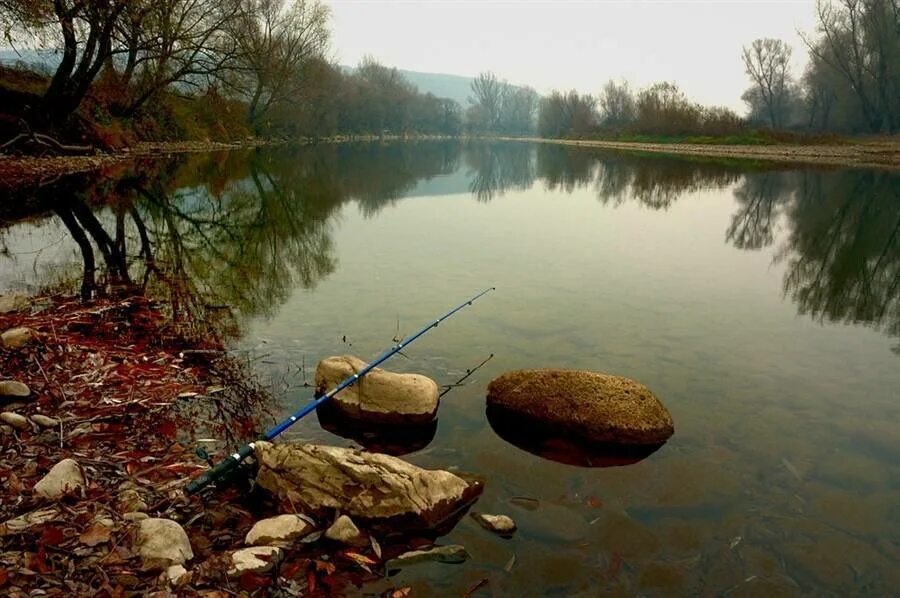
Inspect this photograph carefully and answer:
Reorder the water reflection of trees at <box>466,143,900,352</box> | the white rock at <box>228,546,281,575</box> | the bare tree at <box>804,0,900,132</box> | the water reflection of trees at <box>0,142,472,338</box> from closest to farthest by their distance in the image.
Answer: the white rock at <box>228,546,281,575</box> → the water reflection of trees at <box>0,142,472,338</box> → the water reflection of trees at <box>466,143,900,352</box> → the bare tree at <box>804,0,900,132</box>

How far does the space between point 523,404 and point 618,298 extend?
15.6 feet

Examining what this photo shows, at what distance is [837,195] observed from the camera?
2408 cm

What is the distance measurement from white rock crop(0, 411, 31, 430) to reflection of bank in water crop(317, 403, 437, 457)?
2.36 meters

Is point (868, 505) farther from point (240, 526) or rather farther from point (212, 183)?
point (212, 183)

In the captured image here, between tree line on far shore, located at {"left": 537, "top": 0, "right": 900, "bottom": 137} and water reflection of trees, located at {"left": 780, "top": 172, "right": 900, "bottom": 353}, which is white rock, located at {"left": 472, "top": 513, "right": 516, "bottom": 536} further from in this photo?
tree line on far shore, located at {"left": 537, "top": 0, "right": 900, "bottom": 137}

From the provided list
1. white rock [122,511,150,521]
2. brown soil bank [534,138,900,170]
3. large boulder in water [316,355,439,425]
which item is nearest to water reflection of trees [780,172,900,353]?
Answer: large boulder in water [316,355,439,425]

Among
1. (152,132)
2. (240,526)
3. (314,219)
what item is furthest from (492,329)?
(152,132)

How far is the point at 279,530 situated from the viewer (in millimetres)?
3752

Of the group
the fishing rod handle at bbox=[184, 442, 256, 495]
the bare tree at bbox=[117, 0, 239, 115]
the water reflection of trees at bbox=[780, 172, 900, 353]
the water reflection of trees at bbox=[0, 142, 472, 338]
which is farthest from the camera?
the bare tree at bbox=[117, 0, 239, 115]

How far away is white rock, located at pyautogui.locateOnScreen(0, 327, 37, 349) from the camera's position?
5.87m

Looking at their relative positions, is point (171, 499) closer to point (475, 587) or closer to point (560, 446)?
point (475, 587)

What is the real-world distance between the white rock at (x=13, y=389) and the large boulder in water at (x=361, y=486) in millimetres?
2266

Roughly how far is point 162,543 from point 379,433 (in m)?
2.39

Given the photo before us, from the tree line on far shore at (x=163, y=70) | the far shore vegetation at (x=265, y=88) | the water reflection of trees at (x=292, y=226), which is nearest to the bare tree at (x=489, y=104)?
the far shore vegetation at (x=265, y=88)
